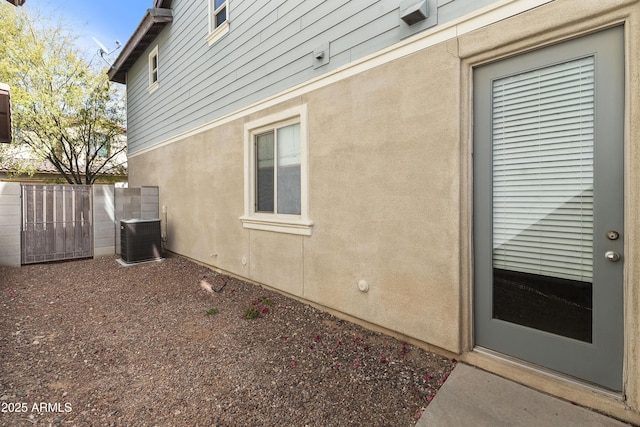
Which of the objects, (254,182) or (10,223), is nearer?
(254,182)

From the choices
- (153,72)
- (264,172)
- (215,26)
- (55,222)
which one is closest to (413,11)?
(264,172)

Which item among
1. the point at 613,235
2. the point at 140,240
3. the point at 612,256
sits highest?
the point at 613,235

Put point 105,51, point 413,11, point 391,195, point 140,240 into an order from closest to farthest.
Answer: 1. point 413,11
2. point 391,195
3. point 140,240
4. point 105,51

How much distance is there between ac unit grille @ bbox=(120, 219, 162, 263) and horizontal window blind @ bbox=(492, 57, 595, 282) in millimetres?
6905

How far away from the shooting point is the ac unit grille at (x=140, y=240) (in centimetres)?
655

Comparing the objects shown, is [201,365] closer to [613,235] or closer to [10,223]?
[613,235]

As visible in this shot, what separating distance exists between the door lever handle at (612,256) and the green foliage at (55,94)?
12.8 metres

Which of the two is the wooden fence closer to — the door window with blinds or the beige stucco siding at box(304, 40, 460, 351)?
the beige stucco siding at box(304, 40, 460, 351)

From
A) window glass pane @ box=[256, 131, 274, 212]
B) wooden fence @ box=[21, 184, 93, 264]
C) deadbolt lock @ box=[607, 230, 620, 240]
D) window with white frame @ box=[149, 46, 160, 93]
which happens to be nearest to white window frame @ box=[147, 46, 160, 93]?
window with white frame @ box=[149, 46, 160, 93]

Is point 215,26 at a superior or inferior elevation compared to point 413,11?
superior

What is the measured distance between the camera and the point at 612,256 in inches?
75.8

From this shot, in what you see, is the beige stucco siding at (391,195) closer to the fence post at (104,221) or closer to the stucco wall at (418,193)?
the stucco wall at (418,193)

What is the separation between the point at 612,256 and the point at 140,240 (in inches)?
300

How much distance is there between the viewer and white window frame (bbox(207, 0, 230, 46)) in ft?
17.3
